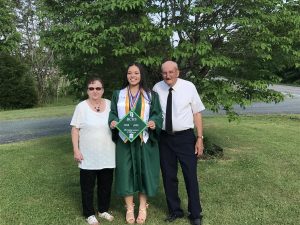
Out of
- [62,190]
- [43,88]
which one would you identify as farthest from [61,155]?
[43,88]

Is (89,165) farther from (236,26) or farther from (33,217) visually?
(236,26)

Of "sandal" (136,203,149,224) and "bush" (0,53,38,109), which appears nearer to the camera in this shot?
"sandal" (136,203,149,224)

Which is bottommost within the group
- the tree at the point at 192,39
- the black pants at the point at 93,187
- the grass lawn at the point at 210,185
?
the grass lawn at the point at 210,185

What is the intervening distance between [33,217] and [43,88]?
77.3 ft

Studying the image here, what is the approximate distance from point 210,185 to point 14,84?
66.0 feet

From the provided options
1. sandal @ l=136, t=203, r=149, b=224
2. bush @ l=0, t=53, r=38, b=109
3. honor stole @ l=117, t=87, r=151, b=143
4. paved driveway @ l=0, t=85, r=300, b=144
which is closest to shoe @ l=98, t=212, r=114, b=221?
sandal @ l=136, t=203, r=149, b=224

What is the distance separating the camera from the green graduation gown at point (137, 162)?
520cm

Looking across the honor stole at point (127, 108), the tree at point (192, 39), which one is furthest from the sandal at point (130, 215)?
the tree at point (192, 39)

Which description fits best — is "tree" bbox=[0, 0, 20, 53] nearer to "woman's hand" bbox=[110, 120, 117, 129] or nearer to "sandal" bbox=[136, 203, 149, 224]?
"woman's hand" bbox=[110, 120, 117, 129]

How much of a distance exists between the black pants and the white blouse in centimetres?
17

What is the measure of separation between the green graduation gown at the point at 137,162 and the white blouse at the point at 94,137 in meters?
0.10

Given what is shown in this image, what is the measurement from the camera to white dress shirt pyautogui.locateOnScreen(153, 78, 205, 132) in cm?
522

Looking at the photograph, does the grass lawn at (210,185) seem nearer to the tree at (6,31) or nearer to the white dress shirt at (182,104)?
the white dress shirt at (182,104)

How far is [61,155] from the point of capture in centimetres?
988
